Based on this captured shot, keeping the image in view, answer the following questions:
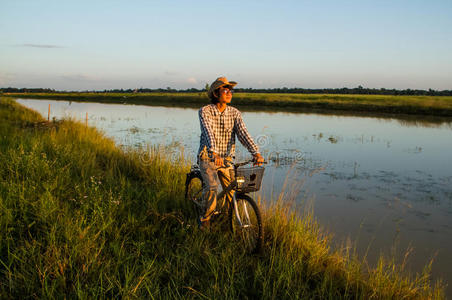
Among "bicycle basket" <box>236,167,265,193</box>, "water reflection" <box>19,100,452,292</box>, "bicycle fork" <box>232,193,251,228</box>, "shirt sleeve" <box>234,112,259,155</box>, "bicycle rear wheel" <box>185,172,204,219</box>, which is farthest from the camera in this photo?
"water reflection" <box>19,100,452,292</box>

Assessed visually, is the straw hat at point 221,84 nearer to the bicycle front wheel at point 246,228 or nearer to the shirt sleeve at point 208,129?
the shirt sleeve at point 208,129

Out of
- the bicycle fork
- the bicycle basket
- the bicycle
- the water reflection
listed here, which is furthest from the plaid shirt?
the water reflection

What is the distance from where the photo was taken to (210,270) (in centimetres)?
303

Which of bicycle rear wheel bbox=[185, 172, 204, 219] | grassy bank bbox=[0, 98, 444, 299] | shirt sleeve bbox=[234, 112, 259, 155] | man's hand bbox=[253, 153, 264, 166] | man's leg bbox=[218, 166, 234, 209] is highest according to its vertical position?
shirt sleeve bbox=[234, 112, 259, 155]

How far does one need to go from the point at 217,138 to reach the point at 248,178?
752mm

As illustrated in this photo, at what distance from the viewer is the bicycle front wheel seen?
3.26 m

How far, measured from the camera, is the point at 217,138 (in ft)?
12.3

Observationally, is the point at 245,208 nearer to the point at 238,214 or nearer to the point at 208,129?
the point at 238,214

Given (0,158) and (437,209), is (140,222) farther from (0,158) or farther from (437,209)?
(437,209)

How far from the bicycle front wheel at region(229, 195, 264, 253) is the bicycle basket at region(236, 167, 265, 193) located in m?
0.17

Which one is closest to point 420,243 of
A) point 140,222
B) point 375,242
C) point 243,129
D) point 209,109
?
point 375,242

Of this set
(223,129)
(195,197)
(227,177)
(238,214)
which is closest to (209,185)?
(227,177)

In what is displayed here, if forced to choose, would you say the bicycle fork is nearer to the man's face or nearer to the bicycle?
the bicycle

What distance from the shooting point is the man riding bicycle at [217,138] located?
140 inches
